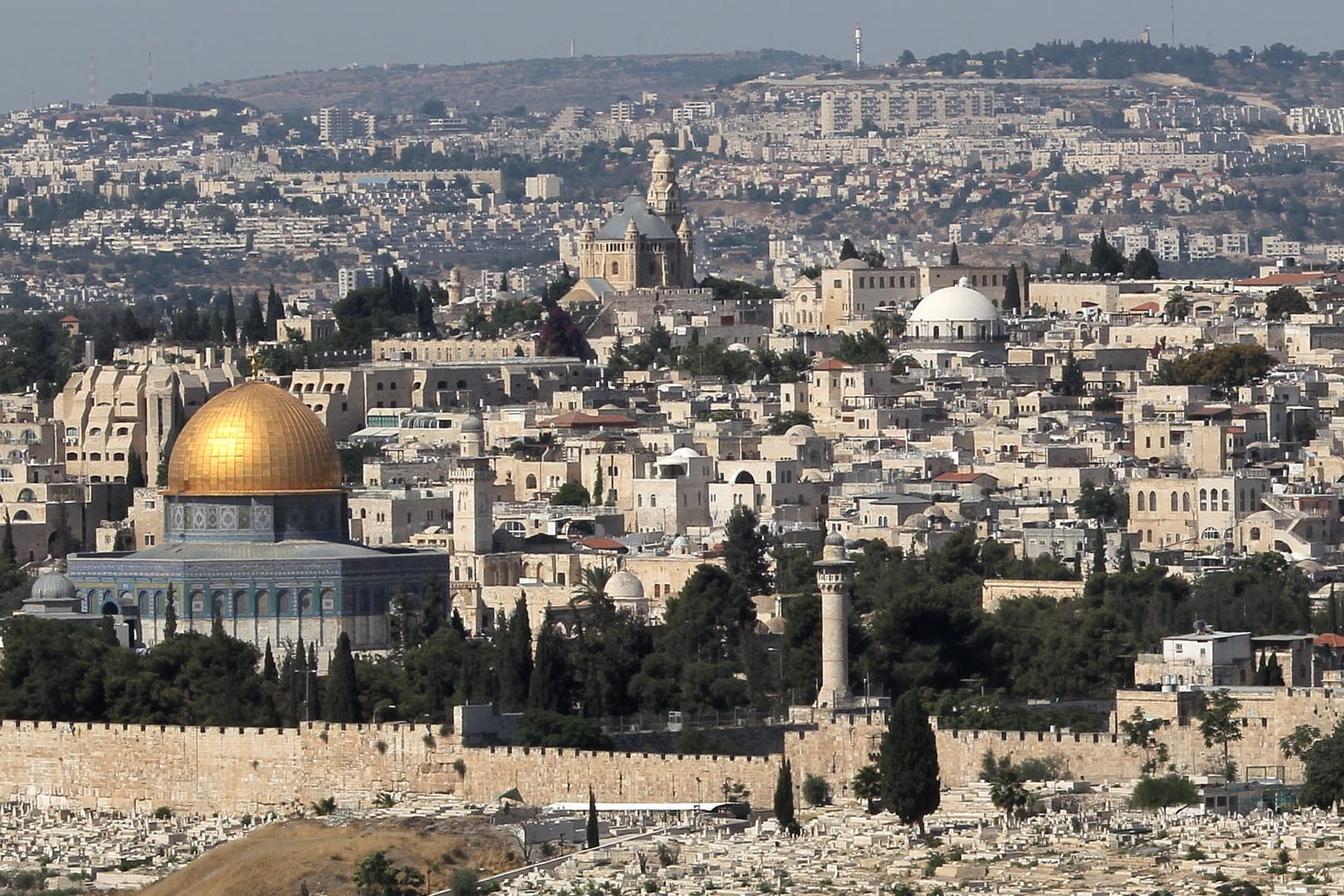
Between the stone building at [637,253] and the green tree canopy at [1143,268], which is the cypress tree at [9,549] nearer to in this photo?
the stone building at [637,253]

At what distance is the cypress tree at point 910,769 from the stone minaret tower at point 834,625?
7727 millimetres

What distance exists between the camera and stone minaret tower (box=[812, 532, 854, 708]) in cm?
5350

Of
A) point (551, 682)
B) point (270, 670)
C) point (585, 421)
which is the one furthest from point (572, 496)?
point (551, 682)

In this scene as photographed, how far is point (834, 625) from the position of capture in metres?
54.0

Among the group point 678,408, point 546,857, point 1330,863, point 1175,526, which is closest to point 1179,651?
point 546,857

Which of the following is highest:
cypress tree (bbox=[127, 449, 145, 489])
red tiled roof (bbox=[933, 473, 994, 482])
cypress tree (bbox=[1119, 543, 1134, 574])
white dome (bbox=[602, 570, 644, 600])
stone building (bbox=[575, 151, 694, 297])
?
stone building (bbox=[575, 151, 694, 297])

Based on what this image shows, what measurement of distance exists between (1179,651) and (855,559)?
11529 mm

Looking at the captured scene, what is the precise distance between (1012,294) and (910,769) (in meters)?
63.1

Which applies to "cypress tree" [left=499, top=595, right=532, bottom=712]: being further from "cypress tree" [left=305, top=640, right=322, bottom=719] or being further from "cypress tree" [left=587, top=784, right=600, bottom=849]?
"cypress tree" [left=587, top=784, right=600, bottom=849]

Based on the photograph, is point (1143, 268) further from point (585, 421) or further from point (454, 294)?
point (585, 421)

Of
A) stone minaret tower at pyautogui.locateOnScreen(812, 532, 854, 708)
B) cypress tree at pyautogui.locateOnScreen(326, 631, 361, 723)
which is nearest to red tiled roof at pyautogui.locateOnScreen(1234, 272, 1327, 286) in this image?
stone minaret tower at pyautogui.locateOnScreen(812, 532, 854, 708)

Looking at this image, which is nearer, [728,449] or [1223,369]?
[728,449]

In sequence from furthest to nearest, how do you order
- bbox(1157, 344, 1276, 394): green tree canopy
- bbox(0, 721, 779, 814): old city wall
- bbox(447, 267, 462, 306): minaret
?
bbox(447, 267, 462, 306): minaret → bbox(1157, 344, 1276, 394): green tree canopy → bbox(0, 721, 779, 814): old city wall

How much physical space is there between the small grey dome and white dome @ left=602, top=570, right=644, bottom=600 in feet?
22.0
